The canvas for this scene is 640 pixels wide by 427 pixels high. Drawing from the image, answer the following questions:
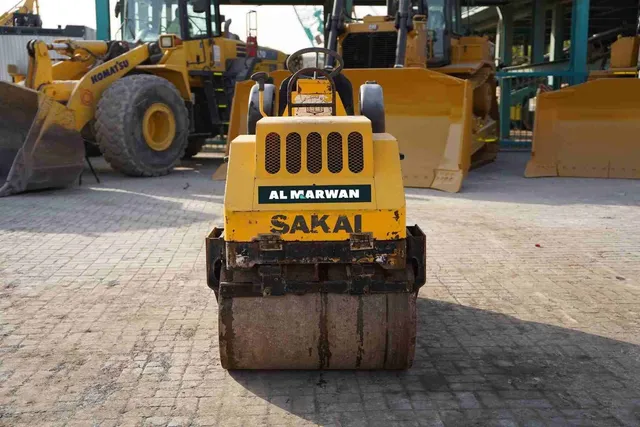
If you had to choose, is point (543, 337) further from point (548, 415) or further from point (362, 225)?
point (362, 225)

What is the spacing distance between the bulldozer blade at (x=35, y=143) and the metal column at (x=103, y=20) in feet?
23.0

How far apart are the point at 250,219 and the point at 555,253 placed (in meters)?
4.30

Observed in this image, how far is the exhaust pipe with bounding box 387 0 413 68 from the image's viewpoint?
12.5m

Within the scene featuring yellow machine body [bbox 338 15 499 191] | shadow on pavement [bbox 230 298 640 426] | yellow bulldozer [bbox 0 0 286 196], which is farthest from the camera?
yellow machine body [bbox 338 15 499 191]

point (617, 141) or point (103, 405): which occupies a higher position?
point (617, 141)

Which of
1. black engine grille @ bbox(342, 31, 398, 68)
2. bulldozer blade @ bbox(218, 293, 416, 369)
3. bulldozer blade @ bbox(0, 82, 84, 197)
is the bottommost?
bulldozer blade @ bbox(218, 293, 416, 369)

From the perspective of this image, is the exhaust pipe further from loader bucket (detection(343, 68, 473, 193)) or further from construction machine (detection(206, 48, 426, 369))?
construction machine (detection(206, 48, 426, 369))

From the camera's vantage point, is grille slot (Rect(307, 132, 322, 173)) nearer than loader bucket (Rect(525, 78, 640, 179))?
Yes

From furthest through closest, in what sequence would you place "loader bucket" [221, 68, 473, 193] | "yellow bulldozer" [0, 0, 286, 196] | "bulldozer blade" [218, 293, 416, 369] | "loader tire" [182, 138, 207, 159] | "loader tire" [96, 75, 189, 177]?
"loader tire" [182, 138, 207, 159] < "loader tire" [96, 75, 189, 177] < "loader bucket" [221, 68, 473, 193] < "yellow bulldozer" [0, 0, 286, 196] < "bulldozer blade" [218, 293, 416, 369]

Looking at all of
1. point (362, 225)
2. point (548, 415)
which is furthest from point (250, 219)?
point (548, 415)

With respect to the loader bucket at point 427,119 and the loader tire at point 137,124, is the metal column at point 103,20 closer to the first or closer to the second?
the loader tire at point 137,124

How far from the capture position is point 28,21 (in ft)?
92.7

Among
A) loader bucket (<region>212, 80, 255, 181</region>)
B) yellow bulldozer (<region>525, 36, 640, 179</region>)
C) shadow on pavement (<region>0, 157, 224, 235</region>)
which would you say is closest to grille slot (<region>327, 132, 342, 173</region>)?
shadow on pavement (<region>0, 157, 224, 235</region>)

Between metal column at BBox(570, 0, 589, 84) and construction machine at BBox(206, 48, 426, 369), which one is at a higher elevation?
metal column at BBox(570, 0, 589, 84)
